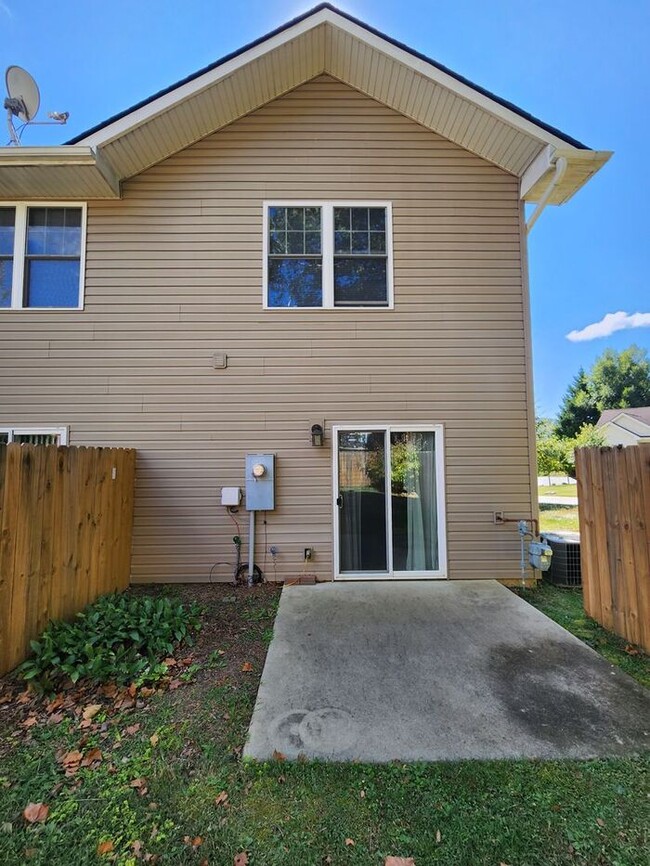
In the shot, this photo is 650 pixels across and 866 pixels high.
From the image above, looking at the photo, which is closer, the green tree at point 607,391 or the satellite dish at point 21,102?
the satellite dish at point 21,102

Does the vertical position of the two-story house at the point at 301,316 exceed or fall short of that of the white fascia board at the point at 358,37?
it falls short

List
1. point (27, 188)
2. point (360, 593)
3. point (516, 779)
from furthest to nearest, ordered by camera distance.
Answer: point (27, 188), point (360, 593), point (516, 779)

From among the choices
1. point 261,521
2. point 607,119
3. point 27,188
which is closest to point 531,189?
point 261,521

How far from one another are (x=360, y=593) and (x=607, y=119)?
26213 millimetres

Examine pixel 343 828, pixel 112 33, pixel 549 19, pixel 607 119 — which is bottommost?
pixel 343 828

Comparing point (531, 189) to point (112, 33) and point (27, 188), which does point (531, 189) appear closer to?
point (27, 188)

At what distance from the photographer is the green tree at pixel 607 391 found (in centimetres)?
3262

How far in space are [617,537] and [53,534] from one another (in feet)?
17.5

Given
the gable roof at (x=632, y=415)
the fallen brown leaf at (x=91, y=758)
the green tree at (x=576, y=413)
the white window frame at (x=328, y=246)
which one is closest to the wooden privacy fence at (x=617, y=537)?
the white window frame at (x=328, y=246)

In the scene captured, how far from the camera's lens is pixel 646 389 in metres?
33.0

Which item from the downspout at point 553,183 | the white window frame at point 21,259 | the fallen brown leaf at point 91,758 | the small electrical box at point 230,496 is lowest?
the fallen brown leaf at point 91,758

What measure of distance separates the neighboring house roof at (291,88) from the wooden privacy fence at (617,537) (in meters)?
3.82

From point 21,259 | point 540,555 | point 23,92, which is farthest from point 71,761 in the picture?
point 23,92

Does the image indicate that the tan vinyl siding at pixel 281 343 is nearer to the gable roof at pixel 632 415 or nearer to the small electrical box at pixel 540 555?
the small electrical box at pixel 540 555
